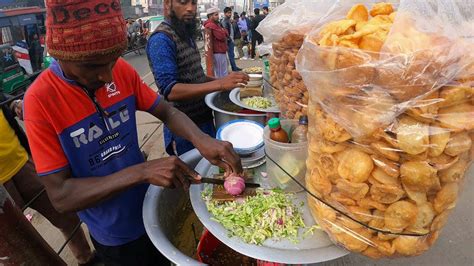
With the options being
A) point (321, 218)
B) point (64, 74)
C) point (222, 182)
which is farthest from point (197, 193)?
point (64, 74)

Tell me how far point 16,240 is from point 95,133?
466 mm

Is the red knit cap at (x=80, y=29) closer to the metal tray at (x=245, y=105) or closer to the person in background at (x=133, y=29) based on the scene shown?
the metal tray at (x=245, y=105)

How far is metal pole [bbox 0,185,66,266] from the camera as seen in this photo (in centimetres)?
104

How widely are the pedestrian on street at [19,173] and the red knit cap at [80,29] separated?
56.2 inches

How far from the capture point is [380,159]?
85cm

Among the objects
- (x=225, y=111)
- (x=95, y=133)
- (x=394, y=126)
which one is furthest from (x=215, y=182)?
(x=225, y=111)

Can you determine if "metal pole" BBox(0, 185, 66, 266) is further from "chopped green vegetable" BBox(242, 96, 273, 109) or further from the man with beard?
"chopped green vegetable" BBox(242, 96, 273, 109)

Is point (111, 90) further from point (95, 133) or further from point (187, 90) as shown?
point (187, 90)

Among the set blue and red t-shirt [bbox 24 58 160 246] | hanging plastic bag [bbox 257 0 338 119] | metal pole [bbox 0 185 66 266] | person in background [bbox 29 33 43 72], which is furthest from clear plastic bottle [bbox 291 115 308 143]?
person in background [bbox 29 33 43 72]

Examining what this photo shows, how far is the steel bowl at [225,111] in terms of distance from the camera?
2170mm

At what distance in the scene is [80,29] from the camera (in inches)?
38.4

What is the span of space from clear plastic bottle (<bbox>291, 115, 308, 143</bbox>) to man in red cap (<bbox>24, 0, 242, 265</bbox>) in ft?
0.90

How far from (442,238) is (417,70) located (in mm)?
2419

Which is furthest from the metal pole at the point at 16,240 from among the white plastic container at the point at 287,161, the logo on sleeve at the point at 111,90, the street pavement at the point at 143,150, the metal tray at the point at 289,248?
the street pavement at the point at 143,150
